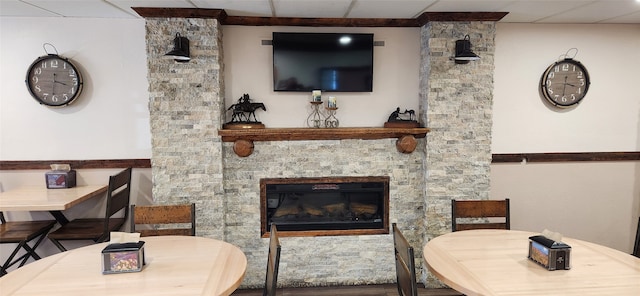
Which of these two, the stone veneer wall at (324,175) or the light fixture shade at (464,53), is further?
the stone veneer wall at (324,175)

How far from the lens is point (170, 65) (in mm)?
2941

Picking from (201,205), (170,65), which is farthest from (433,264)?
(170,65)

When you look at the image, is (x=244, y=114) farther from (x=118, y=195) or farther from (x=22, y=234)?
(x=22, y=234)

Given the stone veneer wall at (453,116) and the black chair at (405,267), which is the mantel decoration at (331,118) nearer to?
the stone veneer wall at (453,116)

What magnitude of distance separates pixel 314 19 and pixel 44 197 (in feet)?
8.39

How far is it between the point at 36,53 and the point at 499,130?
421cm

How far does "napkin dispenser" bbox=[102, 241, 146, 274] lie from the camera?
169 centimetres

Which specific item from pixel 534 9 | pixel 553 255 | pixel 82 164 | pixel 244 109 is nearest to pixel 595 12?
pixel 534 9

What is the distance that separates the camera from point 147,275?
5.50 feet

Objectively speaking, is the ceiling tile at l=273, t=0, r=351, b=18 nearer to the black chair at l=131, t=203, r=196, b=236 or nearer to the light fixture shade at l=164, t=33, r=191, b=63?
the light fixture shade at l=164, t=33, r=191, b=63

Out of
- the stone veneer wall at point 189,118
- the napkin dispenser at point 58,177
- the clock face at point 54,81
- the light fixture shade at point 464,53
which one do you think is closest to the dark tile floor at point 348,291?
the stone veneer wall at point 189,118

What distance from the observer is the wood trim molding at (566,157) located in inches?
139

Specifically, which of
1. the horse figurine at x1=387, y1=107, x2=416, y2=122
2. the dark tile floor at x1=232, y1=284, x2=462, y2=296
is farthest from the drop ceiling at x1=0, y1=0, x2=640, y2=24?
the dark tile floor at x1=232, y1=284, x2=462, y2=296

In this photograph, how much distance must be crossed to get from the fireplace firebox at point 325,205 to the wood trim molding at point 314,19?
1345 millimetres
